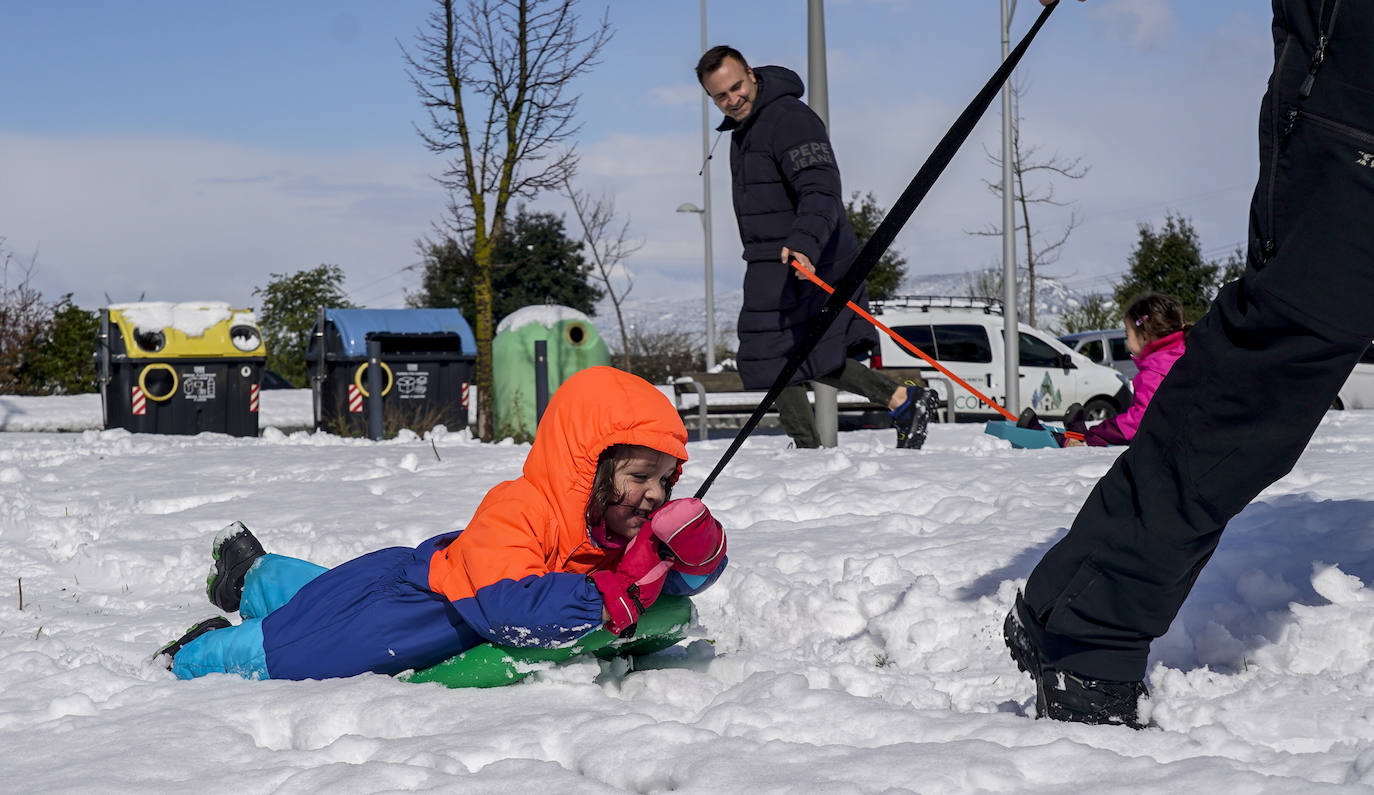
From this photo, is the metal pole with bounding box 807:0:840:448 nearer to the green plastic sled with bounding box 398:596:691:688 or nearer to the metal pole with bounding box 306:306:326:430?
the green plastic sled with bounding box 398:596:691:688

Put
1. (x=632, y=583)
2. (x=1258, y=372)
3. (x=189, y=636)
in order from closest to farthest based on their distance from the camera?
(x=1258, y=372) < (x=632, y=583) < (x=189, y=636)

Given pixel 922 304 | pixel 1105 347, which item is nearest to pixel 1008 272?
pixel 922 304

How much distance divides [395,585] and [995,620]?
1.49 metres

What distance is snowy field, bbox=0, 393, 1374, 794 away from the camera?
6.55 ft

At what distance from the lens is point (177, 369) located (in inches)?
492

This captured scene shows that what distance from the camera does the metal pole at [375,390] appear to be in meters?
11.8

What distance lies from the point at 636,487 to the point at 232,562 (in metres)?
1.50

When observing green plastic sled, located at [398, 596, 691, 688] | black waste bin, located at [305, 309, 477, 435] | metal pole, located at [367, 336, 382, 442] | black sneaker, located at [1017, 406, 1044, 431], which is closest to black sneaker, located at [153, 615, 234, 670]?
green plastic sled, located at [398, 596, 691, 688]

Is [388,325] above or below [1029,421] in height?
above

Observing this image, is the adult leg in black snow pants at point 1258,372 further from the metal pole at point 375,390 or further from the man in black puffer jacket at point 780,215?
the metal pole at point 375,390

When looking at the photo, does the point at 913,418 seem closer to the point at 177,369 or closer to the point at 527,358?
the point at 527,358

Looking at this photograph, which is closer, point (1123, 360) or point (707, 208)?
point (1123, 360)

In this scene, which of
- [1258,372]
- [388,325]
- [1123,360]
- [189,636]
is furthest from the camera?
[1123,360]

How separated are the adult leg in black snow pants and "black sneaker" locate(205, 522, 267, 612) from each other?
2433 millimetres
